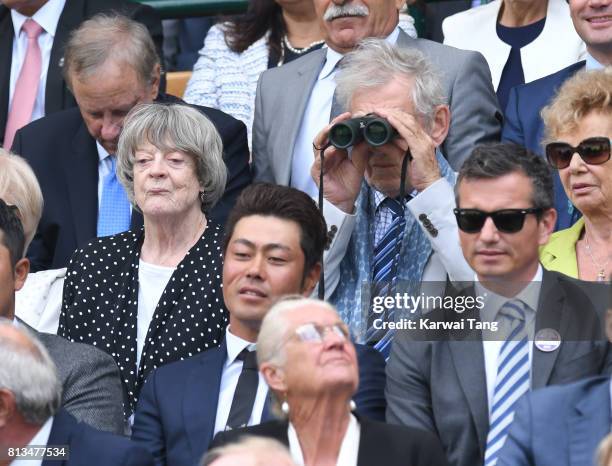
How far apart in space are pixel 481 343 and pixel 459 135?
1300mm

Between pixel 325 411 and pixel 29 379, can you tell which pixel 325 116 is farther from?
pixel 29 379

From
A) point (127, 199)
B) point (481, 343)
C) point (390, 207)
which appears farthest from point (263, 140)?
point (481, 343)

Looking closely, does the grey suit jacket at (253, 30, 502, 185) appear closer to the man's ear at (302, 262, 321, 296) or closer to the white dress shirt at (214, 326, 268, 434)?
the man's ear at (302, 262, 321, 296)

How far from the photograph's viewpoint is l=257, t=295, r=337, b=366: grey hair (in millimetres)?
4859

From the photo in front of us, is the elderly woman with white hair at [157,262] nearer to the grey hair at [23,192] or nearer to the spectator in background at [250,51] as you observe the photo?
the grey hair at [23,192]

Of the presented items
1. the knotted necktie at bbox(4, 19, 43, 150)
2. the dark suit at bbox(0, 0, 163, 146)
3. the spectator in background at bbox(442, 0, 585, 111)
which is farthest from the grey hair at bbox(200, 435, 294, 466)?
the knotted necktie at bbox(4, 19, 43, 150)

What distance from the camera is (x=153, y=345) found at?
5.82m

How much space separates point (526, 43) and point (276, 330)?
2.54 meters

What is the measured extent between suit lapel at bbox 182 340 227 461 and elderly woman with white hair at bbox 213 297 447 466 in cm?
38

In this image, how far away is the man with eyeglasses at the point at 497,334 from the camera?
5023mm

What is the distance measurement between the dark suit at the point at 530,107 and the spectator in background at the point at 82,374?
182 centimetres

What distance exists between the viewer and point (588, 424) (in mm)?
4652

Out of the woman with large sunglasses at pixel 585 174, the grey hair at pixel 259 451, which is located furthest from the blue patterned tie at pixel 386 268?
the grey hair at pixel 259 451

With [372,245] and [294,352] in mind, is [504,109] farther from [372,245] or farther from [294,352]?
Answer: [294,352]
